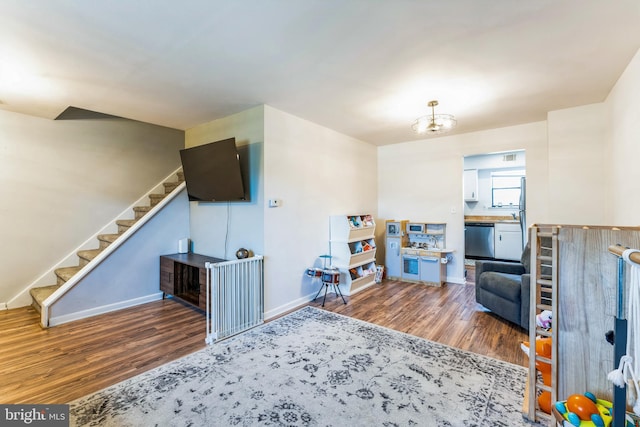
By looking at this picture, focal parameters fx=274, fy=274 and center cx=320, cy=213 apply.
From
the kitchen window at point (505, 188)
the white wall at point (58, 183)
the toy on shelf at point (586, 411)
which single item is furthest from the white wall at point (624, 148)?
the white wall at point (58, 183)

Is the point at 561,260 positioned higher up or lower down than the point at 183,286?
higher up

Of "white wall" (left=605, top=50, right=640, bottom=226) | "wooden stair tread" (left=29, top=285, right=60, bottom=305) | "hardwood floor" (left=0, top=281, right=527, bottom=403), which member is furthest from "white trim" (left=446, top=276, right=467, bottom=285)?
"wooden stair tread" (left=29, top=285, right=60, bottom=305)

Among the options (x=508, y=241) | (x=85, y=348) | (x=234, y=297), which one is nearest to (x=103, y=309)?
(x=85, y=348)

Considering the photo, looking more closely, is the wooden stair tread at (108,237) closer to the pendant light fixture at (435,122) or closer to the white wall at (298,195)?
the white wall at (298,195)

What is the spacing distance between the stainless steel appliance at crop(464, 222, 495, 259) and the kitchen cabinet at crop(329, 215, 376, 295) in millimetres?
3408

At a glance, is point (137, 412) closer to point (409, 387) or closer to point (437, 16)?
point (409, 387)

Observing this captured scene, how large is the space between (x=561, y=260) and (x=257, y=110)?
3158 millimetres

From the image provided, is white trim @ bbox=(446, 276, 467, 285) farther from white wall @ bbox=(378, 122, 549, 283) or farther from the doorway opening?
the doorway opening

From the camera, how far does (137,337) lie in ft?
9.18

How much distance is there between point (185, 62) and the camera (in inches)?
91.7

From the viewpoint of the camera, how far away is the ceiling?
5.70 feet

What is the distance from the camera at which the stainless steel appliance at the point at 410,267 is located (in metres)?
4.80

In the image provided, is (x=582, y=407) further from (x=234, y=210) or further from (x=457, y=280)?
(x=457, y=280)

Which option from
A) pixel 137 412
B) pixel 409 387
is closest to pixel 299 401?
pixel 409 387
